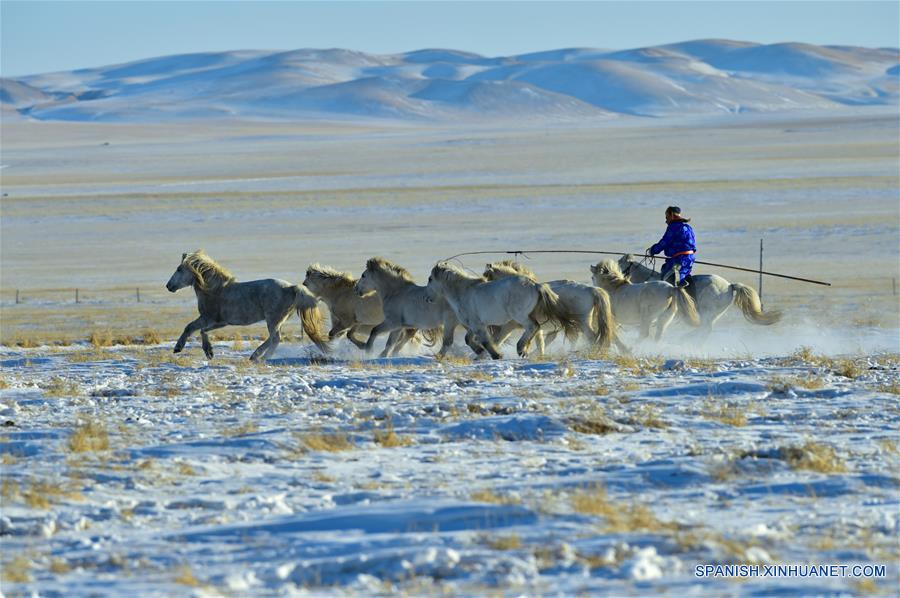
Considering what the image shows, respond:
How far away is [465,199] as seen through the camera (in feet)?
177

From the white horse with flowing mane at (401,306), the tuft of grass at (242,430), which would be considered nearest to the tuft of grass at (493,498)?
the tuft of grass at (242,430)

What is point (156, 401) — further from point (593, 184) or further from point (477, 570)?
point (593, 184)

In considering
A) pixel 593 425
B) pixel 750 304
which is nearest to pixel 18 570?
pixel 593 425

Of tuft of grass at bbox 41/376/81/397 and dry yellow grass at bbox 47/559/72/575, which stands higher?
tuft of grass at bbox 41/376/81/397

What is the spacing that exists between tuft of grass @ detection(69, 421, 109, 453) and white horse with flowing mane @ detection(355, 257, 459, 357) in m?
6.73

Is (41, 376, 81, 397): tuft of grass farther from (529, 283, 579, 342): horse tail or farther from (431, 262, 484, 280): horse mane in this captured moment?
(529, 283, 579, 342): horse tail

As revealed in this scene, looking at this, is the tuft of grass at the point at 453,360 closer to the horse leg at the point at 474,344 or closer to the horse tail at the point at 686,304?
the horse leg at the point at 474,344

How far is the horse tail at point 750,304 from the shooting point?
16734mm

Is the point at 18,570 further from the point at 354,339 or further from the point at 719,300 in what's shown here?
the point at 719,300

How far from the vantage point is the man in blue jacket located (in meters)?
16.4

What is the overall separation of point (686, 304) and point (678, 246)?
811 millimetres

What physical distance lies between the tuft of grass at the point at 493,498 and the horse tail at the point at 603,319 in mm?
7758

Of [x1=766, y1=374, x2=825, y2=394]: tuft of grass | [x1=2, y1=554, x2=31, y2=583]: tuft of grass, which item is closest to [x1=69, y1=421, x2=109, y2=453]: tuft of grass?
[x1=2, y1=554, x2=31, y2=583]: tuft of grass

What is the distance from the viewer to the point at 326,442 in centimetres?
884
